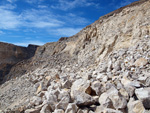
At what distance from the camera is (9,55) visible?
2088 cm

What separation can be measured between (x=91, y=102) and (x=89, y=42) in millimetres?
8528

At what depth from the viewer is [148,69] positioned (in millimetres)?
4188

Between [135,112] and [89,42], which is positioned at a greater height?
[89,42]

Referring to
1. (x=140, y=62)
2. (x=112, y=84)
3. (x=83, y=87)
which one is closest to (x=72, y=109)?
(x=83, y=87)

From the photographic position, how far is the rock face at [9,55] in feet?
59.0

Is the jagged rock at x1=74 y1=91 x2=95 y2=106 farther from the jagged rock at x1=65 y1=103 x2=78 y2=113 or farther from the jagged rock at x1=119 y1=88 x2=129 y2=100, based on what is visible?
the jagged rock at x1=119 y1=88 x2=129 y2=100

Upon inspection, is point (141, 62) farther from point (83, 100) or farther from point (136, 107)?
point (83, 100)

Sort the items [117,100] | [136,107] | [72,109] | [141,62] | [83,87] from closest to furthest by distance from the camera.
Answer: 1. [136,107]
2. [117,100]
3. [72,109]
4. [83,87]
5. [141,62]

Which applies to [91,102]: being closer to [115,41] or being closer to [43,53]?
[115,41]

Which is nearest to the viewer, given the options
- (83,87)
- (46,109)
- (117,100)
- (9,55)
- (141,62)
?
(117,100)

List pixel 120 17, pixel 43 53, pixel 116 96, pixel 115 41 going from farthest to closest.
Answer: pixel 43 53
pixel 120 17
pixel 115 41
pixel 116 96

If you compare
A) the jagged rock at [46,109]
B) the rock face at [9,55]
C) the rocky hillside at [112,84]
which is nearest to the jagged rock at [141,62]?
the rocky hillside at [112,84]

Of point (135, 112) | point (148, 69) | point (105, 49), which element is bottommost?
point (135, 112)

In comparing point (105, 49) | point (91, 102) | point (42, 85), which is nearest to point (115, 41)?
point (105, 49)
